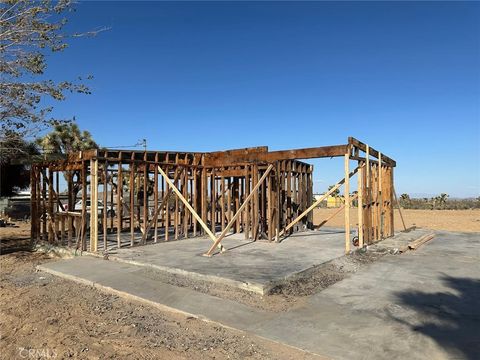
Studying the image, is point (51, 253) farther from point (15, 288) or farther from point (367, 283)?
point (367, 283)

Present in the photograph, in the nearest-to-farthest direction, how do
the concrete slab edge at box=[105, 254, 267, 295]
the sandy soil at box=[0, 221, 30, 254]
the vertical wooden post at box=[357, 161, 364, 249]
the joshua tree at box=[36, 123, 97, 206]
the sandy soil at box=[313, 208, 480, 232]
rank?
the concrete slab edge at box=[105, 254, 267, 295], the vertical wooden post at box=[357, 161, 364, 249], the sandy soil at box=[0, 221, 30, 254], the sandy soil at box=[313, 208, 480, 232], the joshua tree at box=[36, 123, 97, 206]

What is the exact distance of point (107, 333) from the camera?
5137 mm

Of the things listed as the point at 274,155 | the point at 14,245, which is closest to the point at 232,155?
the point at 274,155

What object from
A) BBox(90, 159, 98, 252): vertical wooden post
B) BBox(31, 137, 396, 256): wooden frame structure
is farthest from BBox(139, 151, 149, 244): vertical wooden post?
BBox(90, 159, 98, 252): vertical wooden post

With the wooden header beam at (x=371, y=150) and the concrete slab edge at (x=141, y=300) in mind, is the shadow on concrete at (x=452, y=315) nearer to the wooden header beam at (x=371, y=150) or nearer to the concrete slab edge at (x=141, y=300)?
the concrete slab edge at (x=141, y=300)

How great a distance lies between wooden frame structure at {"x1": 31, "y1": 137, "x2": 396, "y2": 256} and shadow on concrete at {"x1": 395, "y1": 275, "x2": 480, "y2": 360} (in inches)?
132

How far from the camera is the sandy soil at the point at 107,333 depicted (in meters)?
4.50

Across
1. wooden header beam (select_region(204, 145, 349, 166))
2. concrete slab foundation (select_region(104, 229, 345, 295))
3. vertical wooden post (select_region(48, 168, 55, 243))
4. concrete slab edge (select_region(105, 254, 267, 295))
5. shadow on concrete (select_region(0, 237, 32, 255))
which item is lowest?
shadow on concrete (select_region(0, 237, 32, 255))

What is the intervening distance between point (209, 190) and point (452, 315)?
1039 centimetres

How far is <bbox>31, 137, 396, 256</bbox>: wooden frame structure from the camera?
10.8m

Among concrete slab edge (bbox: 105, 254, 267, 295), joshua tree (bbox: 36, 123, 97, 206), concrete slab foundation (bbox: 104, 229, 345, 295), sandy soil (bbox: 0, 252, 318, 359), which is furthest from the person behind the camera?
joshua tree (bbox: 36, 123, 97, 206)

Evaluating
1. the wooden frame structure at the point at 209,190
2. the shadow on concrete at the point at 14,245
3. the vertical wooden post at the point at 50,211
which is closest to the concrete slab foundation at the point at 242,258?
the wooden frame structure at the point at 209,190

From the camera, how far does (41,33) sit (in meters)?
9.69

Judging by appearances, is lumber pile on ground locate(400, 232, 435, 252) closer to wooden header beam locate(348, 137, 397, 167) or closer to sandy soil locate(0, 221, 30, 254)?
wooden header beam locate(348, 137, 397, 167)
